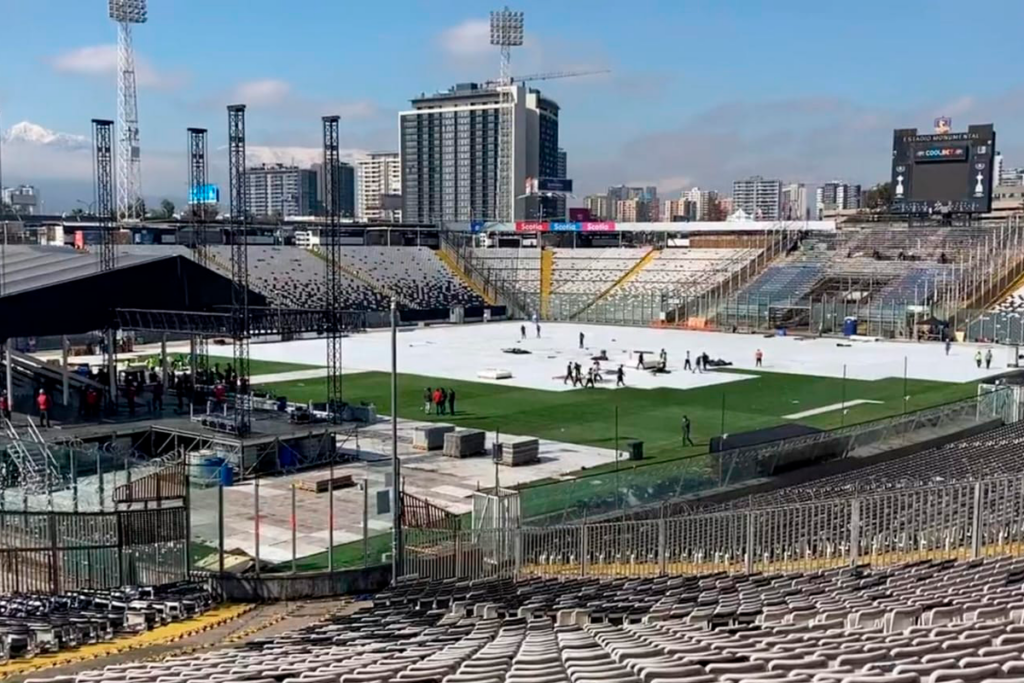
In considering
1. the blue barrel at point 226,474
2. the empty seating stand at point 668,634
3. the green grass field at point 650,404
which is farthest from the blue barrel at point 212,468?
the empty seating stand at point 668,634

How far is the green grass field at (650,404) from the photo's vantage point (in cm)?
3481

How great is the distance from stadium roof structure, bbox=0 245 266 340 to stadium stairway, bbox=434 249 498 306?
182ft

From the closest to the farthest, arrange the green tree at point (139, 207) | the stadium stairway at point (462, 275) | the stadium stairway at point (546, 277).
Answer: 1. the stadium stairway at point (546, 277)
2. the stadium stairway at point (462, 275)
3. the green tree at point (139, 207)

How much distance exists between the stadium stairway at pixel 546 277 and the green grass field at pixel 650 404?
3908 centimetres

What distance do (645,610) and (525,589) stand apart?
345cm

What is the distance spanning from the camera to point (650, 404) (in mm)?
40438

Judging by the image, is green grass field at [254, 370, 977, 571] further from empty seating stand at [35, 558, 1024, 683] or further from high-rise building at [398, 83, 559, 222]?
high-rise building at [398, 83, 559, 222]

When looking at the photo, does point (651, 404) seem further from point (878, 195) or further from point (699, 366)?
point (878, 195)

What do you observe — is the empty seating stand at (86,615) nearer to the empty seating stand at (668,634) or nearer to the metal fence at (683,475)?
the empty seating stand at (668,634)

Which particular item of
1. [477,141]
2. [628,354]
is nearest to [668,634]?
[628,354]

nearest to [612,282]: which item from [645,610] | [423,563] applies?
[423,563]

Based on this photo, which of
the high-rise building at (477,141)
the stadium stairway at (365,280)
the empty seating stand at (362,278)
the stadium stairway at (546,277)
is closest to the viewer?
the empty seating stand at (362,278)

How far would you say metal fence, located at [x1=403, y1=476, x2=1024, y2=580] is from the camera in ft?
56.0

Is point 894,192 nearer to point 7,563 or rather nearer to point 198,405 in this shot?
point 198,405
